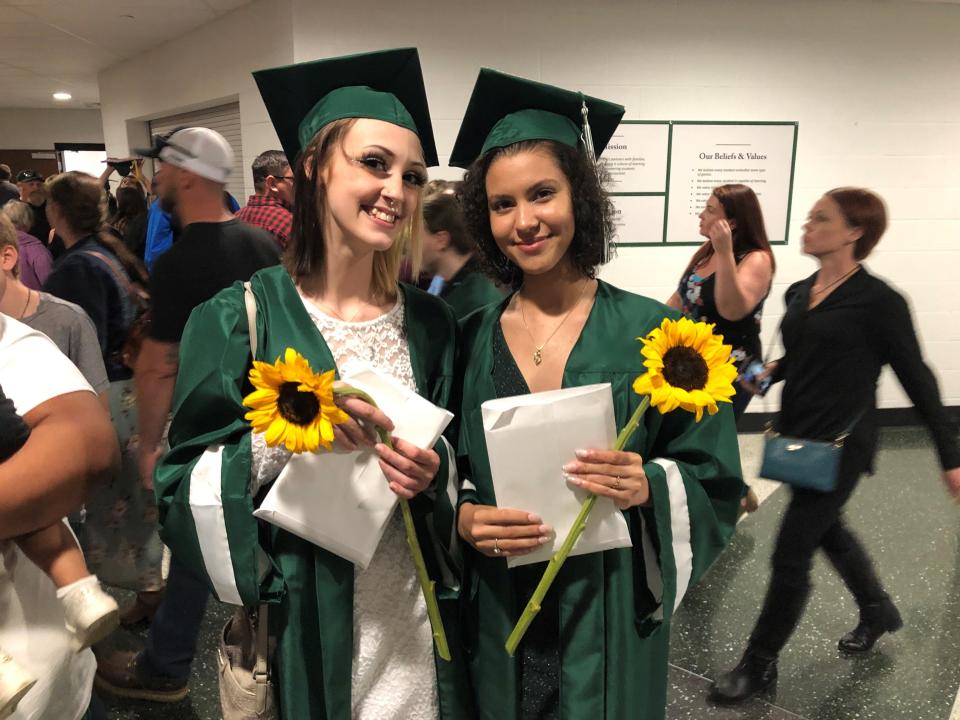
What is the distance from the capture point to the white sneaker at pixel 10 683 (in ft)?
2.61

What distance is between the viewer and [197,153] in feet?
7.11

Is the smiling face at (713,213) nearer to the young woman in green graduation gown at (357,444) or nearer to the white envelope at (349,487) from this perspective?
the young woman in green graduation gown at (357,444)

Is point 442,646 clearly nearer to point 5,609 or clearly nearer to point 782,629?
point 5,609

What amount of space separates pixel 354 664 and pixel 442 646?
0.17 metres

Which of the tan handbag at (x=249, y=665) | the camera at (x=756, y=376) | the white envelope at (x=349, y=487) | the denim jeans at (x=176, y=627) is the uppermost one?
the white envelope at (x=349, y=487)

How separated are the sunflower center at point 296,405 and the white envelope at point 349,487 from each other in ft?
0.41

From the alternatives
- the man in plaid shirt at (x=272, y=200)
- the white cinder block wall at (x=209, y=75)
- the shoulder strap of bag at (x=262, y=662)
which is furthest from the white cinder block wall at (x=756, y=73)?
the shoulder strap of bag at (x=262, y=662)

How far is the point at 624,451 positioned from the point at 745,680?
5.21 ft

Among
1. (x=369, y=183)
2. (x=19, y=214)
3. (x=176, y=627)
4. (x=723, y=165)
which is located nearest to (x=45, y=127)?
(x=19, y=214)

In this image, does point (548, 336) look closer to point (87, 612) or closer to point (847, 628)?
point (87, 612)

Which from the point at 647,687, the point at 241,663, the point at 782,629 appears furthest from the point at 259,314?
the point at 782,629

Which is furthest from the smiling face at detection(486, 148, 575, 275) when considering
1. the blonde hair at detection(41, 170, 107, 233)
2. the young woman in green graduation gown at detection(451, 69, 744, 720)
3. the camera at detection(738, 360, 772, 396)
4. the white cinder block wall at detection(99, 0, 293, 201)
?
the white cinder block wall at detection(99, 0, 293, 201)

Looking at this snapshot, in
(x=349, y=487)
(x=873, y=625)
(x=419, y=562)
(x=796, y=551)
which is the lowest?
(x=873, y=625)

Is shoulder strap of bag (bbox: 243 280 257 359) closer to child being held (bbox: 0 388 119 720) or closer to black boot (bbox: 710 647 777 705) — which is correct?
child being held (bbox: 0 388 119 720)
